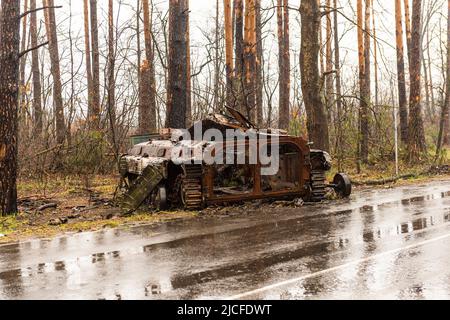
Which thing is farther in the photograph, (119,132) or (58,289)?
(119,132)

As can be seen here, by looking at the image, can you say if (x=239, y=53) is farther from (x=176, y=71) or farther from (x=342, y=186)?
(x=342, y=186)

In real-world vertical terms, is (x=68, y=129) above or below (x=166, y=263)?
above

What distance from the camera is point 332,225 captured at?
9.69 m

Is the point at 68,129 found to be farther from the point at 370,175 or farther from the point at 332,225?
the point at 332,225

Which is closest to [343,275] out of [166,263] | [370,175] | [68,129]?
[166,263]

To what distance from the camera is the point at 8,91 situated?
12133 millimetres

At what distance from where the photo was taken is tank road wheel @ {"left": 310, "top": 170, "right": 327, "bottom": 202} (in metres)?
13.0

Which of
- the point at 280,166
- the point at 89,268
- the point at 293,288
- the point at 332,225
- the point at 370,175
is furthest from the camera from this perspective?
the point at 370,175

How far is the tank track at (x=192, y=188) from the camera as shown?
11.8 metres

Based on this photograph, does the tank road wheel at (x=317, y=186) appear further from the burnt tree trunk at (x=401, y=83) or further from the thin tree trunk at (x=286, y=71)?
the thin tree trunk at (x=286, y=71)

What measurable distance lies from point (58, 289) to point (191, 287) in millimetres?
1448

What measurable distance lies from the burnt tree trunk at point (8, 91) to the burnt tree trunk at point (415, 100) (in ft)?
48.0

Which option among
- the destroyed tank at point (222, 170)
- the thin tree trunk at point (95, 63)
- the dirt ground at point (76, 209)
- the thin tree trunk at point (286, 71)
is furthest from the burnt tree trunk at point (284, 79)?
the destroyed tank at point (222, 170)

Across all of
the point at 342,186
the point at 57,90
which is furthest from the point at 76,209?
the point at 57,90
